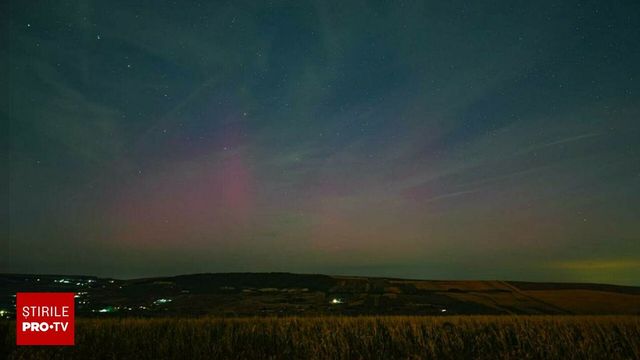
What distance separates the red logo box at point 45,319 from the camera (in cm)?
1300

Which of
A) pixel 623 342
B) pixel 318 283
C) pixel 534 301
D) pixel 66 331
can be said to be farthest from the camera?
pixel 318 283

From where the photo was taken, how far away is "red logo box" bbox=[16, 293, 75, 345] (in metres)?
13.0

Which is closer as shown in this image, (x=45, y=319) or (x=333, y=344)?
(x=45, y=319)

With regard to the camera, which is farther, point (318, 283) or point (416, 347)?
point (318, 283)

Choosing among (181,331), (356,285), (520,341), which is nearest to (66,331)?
(181,331)

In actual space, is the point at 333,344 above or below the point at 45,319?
below

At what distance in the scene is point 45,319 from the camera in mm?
13273

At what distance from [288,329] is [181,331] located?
360 centimetres

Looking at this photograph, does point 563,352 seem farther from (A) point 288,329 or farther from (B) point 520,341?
(A) point 288,329

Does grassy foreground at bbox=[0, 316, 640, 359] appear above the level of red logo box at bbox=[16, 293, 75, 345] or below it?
below

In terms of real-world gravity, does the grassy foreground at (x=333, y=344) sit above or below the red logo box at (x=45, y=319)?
below

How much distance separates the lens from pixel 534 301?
6800 cm

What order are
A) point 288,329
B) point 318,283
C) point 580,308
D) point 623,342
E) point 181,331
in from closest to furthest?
point 623,342 < point 181,331 < point 288,329 < point 580,308 < point 318,283

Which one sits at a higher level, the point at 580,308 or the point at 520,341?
the point at 520,341
